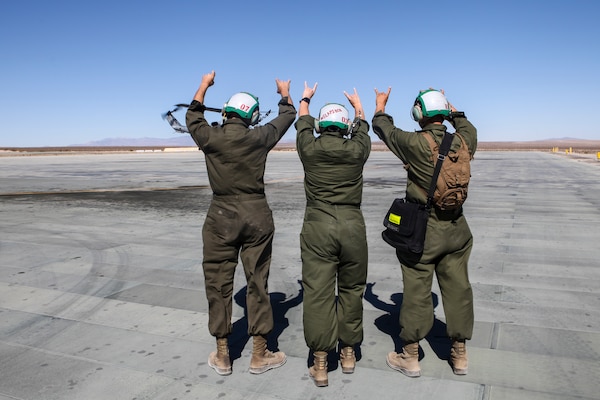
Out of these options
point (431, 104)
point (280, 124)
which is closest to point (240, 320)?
point (280, 124)

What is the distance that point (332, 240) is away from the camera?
350cm

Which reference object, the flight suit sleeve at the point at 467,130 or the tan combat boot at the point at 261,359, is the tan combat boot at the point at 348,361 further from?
the flight suit sleeve at the point at 467,130

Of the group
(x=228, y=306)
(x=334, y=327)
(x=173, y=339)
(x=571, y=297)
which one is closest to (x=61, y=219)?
(x=173, y=339)

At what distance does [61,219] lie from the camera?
11.2 metres

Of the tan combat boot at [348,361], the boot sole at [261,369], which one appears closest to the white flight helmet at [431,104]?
the tan combat boot at [348,361]

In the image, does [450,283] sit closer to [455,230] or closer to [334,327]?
[455,230]

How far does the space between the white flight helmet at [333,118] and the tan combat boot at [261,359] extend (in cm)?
177

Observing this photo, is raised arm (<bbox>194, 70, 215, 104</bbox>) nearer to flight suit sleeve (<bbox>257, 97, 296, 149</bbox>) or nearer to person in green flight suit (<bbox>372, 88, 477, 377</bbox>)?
flight suit sleeve (<bbox>257, 97, 296, 149</bbox>)

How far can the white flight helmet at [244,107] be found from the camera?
3727 millimetres

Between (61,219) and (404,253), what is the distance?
1009 cm

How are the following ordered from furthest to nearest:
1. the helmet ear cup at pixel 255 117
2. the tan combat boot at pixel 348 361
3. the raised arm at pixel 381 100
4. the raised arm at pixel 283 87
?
the raised arm at pixel 283 87, the raised arm at pixel 381 100, the helmet ear cup at pixel 255 117, the tan combat boot at pixel 348 361

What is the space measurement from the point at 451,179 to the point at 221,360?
7.51 ft

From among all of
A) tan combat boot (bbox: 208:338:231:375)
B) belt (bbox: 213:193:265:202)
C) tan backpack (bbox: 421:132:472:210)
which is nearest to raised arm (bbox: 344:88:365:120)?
tan backpack (bbox: 421:132:472:210)

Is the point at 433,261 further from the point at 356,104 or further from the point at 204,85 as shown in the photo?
the point at 204,85
